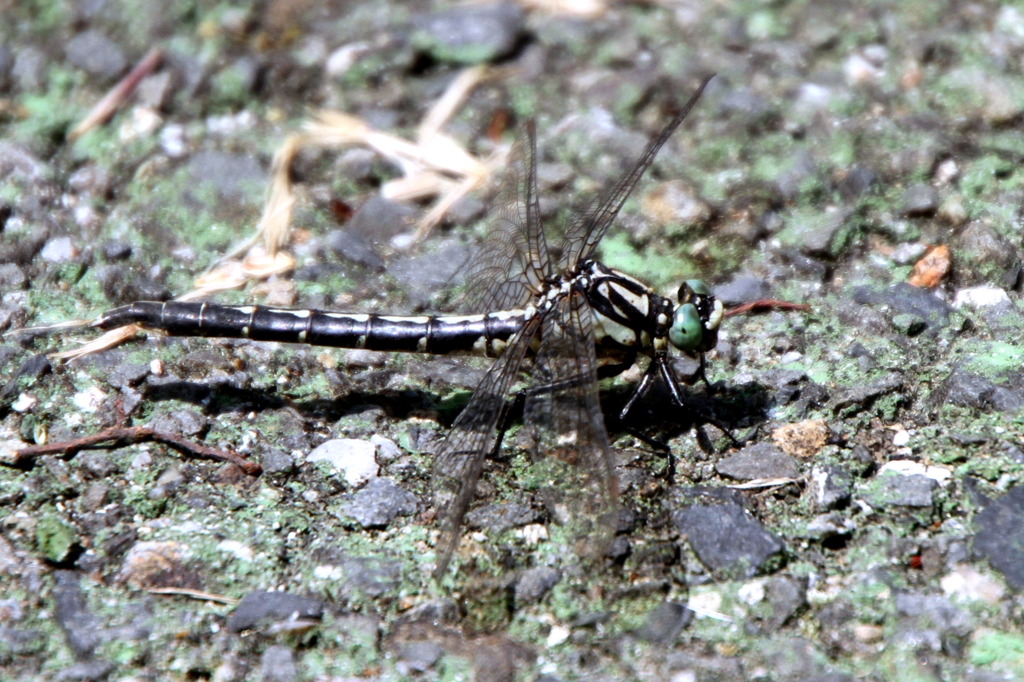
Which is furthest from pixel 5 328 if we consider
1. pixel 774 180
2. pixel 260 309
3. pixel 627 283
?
pixel 774 180

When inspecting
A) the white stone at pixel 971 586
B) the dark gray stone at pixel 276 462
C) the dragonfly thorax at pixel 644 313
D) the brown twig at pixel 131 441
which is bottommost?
the white stone at pixel 971 586

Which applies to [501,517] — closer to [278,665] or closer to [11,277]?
[278,665]

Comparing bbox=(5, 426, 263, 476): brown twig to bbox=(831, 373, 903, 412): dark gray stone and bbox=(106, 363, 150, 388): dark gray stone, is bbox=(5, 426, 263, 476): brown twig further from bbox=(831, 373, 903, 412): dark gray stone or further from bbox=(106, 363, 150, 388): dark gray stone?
bbox=(831, 373, 903, 412): dark gray stone

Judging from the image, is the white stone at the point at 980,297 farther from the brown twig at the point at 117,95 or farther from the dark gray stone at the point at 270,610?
the brown twig at the point at 117,95

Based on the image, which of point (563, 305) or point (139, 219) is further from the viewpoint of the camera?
point (139, 219)

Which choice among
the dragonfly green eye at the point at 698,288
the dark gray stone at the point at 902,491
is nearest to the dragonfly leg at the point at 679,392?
the dragonfly green eye at the point at 698,288

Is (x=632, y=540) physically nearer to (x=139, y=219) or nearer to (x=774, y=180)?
(x=774, y=180)
